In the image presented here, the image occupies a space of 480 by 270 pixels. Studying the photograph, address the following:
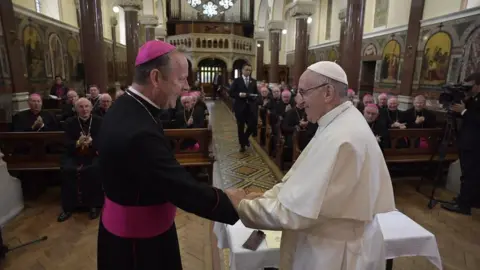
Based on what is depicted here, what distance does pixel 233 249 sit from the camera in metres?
1.96

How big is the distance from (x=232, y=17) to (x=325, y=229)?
27415 mm

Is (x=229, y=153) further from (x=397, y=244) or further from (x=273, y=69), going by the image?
(x=273, y=69)

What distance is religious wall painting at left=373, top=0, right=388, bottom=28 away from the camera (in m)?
10.3

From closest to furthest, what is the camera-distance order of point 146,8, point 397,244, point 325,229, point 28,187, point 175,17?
point 325,229 → point 397,244 → point 28,187 → point 146,8 → point 175,17

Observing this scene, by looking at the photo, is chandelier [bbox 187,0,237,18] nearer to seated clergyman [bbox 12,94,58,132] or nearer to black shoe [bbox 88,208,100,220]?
seated clergyman [bbox 12,94,58,132]

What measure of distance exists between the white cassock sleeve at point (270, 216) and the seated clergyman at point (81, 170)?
9.81 ft

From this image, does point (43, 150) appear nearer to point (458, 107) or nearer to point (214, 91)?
point (458, 107)

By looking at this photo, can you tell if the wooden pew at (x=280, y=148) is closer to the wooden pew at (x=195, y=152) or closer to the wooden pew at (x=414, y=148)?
the wooden pew at (x=195, y=152)

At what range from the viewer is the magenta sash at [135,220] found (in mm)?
1465

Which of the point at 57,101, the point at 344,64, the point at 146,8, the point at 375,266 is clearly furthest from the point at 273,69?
the point at 375,266

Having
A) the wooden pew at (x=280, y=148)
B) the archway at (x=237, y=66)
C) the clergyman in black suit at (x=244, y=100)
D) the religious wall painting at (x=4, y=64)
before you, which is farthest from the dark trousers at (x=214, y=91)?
the wooden pew at (x=280, y=148)

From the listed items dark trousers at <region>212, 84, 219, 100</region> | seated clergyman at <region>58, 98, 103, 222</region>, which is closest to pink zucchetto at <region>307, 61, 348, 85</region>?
seated clergyman at <region>58, 98, 103, 222</region>

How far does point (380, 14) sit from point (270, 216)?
445 inches

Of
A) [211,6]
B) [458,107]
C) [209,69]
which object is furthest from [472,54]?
[211,6]
